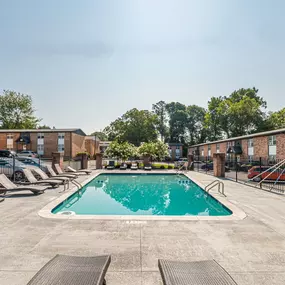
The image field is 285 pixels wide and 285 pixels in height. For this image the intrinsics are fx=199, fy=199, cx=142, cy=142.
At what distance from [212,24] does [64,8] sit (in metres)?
7.84

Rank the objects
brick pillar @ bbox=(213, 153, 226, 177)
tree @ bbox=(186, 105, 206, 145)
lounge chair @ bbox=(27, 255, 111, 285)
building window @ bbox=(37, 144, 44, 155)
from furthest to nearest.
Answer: tree @ bbox=(186, 105, 206, 145) < building window @ bbox=(37, 144, 44, 155) < brick pillar @ bbox=(213, 153, 226, 177) < lounge chair @ bbox=(27, 255, 111, 285)

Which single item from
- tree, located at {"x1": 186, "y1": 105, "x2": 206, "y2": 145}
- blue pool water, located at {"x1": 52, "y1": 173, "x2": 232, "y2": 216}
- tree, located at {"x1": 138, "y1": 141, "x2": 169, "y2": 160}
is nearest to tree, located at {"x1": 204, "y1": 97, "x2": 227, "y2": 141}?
tree, located at {"x1": 186, "y1": 105, "x2": 206, "y2": 145}

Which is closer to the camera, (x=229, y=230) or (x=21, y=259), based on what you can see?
(x=21, y=259)

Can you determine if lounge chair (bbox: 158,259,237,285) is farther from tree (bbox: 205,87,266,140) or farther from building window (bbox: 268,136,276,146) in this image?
tree (bbox: 205,87,266,140)

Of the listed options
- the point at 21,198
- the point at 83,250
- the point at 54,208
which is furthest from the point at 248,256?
the point at 21,198

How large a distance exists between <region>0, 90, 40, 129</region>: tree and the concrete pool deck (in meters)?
44.4

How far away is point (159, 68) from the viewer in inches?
599

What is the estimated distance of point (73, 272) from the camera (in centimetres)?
241

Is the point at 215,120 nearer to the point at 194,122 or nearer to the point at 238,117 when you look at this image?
the point at 238,117

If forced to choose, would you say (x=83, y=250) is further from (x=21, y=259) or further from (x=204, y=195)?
(x=204, y=195)

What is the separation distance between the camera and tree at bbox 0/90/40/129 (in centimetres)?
4210

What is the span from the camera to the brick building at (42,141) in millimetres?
31453

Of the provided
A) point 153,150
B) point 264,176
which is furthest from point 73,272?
point 153,150

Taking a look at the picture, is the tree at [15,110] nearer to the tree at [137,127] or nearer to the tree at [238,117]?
the tree at [137,127]
